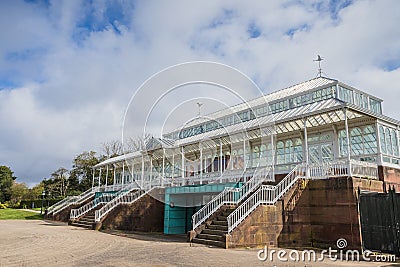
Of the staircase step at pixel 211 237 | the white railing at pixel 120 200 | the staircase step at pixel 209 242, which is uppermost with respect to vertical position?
the white railing at pixel 120 200

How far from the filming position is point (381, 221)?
363 inches

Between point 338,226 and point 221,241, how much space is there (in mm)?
4631

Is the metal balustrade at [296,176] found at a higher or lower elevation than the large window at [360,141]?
lower

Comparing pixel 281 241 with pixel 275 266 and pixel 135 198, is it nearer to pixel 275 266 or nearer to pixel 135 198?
pixel 275 266

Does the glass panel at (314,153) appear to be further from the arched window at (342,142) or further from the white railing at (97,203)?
the white railing at (97,203)

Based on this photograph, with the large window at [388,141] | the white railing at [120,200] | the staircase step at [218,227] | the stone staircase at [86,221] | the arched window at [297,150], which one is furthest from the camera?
the arched window at [297,150]

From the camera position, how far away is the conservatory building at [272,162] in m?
12.1

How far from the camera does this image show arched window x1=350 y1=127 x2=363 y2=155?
54.2 ft

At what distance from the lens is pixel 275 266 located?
7797 millimetres

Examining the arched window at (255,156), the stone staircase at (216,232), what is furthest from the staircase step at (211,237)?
the arched window at (255,156)

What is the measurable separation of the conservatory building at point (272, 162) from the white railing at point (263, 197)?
0.04 m

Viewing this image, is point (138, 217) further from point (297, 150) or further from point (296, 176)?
point (297, 150)

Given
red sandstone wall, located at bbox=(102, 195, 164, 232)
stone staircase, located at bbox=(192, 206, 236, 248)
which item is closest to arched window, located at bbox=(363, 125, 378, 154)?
stone staircase, located at bbox=(192, 206, 236, 248)

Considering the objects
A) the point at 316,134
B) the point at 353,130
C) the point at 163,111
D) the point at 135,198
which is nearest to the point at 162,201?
the point at 135,198
